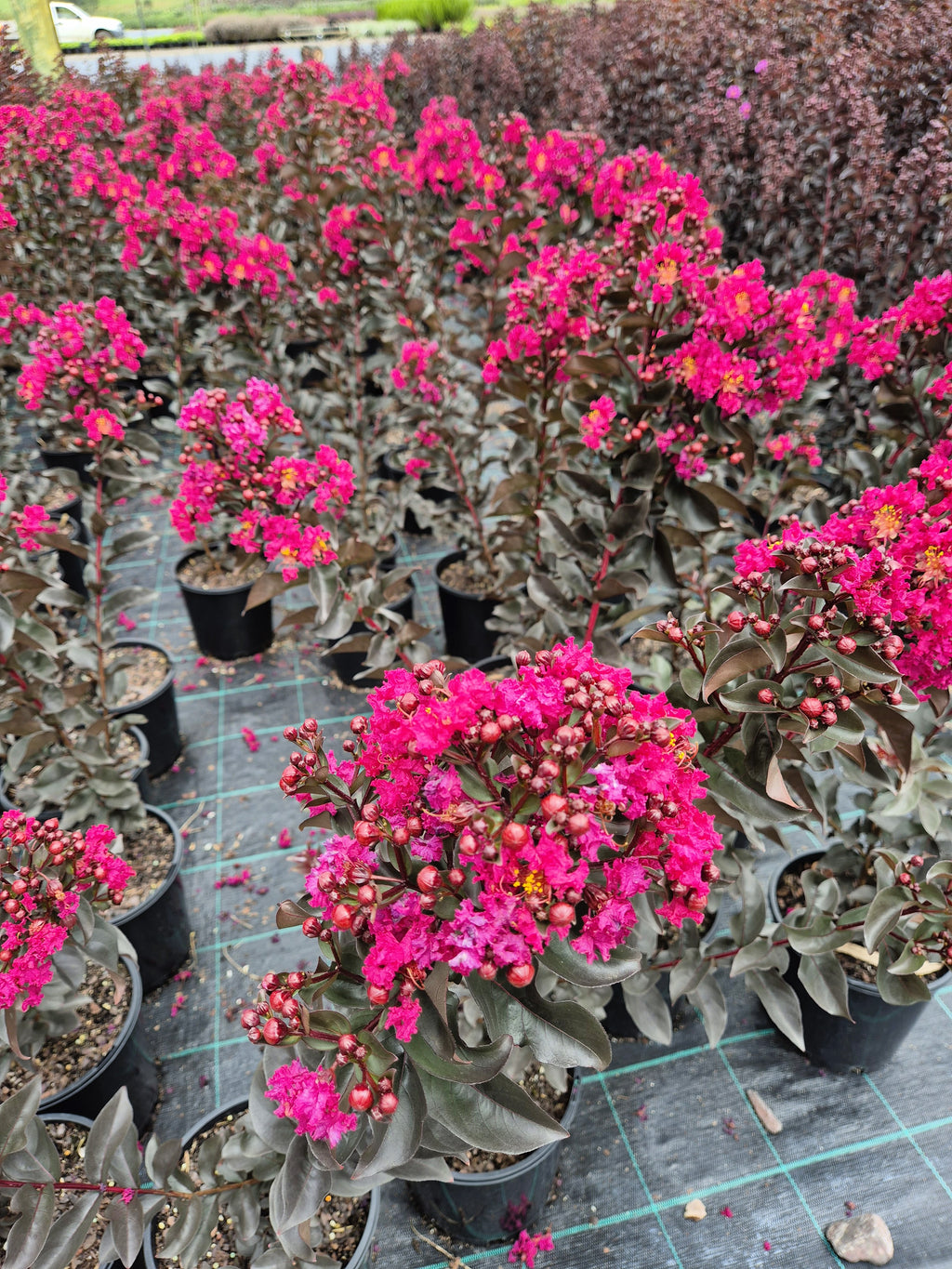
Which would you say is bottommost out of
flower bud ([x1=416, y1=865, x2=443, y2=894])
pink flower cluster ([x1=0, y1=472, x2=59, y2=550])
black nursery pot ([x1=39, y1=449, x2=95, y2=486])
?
black nursery pot ([x1=39, y1=449, x2=95, y2=486])

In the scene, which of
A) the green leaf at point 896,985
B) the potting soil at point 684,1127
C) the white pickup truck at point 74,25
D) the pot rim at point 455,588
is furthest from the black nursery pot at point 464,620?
the white pickup truck at point 74,25

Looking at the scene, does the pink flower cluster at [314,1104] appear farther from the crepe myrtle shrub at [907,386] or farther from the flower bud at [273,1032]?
the crepe myrtle shrub at [907,386]

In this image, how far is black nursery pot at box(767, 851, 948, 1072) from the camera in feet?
5.09

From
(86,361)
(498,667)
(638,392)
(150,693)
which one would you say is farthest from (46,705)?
(638,392)

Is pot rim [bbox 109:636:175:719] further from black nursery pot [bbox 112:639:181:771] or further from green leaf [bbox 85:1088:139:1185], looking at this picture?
green leaf [bbox 85:1088:139:1185]

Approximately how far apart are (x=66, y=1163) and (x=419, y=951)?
3.51 feet

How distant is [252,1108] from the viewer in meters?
0.94

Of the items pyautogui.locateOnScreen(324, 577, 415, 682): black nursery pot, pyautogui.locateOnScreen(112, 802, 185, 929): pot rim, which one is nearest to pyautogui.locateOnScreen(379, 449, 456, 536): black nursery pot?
pyautogui.locateOnScreen(324, 577, 415, 682): black nursery pot

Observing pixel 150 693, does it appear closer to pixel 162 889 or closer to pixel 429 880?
pixel 162 889

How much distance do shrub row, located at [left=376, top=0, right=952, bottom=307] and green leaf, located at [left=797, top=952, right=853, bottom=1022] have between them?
2523mm

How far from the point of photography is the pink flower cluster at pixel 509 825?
726 millimetres

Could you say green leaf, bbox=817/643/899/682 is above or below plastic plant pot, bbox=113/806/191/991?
above

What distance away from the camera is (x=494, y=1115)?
82cm

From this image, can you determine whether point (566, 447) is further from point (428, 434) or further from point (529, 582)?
point (428, 434)
